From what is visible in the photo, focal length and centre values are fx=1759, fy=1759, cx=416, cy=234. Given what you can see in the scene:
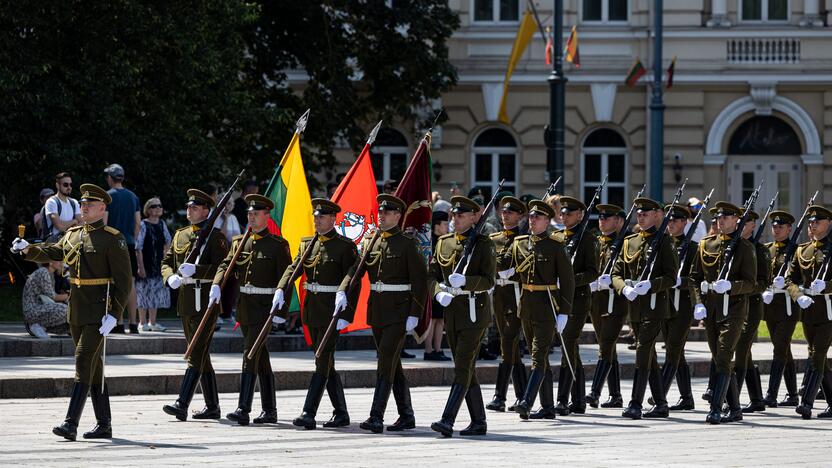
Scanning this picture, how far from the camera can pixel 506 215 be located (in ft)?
49.2

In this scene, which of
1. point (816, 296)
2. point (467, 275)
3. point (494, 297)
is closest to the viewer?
point (467, 275)

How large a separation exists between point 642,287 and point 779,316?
1.73 meters

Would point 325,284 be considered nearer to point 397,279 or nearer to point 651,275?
point 397,279

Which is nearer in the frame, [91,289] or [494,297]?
[91,289]

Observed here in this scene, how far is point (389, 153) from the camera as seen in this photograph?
39.0 m

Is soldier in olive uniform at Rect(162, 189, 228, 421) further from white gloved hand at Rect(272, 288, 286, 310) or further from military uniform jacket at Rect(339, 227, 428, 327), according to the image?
military uniform jacket at Rect(339, 227, 428, 327)

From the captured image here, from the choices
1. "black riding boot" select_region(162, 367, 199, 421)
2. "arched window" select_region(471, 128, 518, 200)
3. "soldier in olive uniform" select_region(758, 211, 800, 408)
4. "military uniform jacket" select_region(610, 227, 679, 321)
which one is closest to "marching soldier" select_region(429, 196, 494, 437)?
"black riding boot" select_region(162, 367, 199, 421)

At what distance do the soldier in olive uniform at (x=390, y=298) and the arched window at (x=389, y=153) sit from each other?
24985mm

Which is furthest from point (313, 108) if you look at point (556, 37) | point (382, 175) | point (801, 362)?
point (801, 362)

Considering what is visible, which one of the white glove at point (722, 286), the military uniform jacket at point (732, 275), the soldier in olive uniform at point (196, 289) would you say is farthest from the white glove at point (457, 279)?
the military uniform jacket at point (732, 275)

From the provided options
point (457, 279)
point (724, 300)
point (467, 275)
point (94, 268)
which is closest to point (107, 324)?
point (94, 268)

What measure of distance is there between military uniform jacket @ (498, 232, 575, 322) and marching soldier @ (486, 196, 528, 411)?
0.46m

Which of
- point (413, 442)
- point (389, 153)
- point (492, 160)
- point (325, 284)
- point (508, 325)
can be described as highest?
point (389, 153)

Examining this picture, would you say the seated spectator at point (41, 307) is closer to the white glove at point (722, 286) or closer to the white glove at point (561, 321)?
the white glove at point (561, 321)
